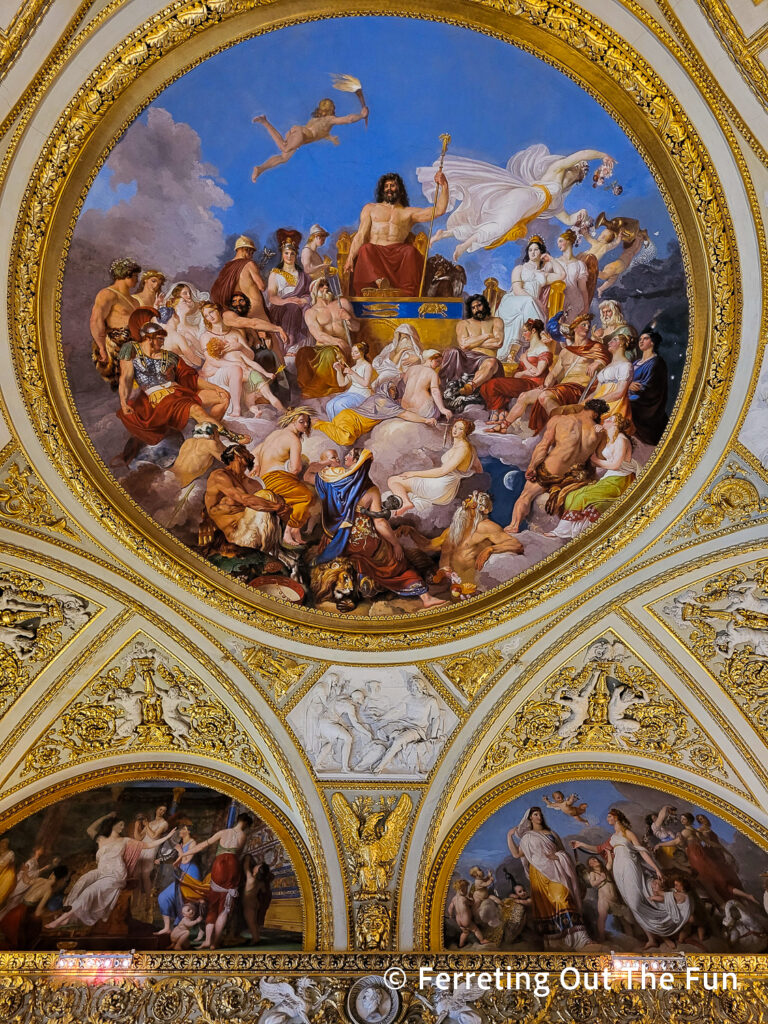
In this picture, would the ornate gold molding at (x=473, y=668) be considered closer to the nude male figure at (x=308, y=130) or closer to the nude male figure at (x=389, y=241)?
the nude male figure at (x=389, y=241)

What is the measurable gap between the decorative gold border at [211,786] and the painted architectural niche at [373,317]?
3550 mm

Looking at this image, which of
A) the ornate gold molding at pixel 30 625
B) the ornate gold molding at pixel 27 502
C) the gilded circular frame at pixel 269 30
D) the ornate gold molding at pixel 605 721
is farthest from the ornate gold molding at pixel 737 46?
the ornate gold molding at pixel 30 625

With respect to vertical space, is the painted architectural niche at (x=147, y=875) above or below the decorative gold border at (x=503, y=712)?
below

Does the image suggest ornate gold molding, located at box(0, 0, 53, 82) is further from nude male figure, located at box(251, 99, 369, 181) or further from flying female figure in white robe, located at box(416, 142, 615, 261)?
Answer: flying female figure in white robe, located at box(416, 142, 615, 261)

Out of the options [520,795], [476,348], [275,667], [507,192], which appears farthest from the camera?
[520,795]

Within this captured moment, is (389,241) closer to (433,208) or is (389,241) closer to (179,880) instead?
(433,208)

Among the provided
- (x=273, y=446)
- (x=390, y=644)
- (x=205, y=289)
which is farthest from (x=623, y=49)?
(x=390, y=644)

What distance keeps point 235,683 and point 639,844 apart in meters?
6.52

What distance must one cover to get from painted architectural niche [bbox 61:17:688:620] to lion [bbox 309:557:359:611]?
1.3 inches

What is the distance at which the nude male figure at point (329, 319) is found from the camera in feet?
36.6

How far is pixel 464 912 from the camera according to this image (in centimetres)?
1330

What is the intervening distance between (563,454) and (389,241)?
3464 mm

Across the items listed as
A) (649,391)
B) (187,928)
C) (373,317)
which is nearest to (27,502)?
(373,317)

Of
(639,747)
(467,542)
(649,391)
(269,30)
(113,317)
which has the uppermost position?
(269,30)
